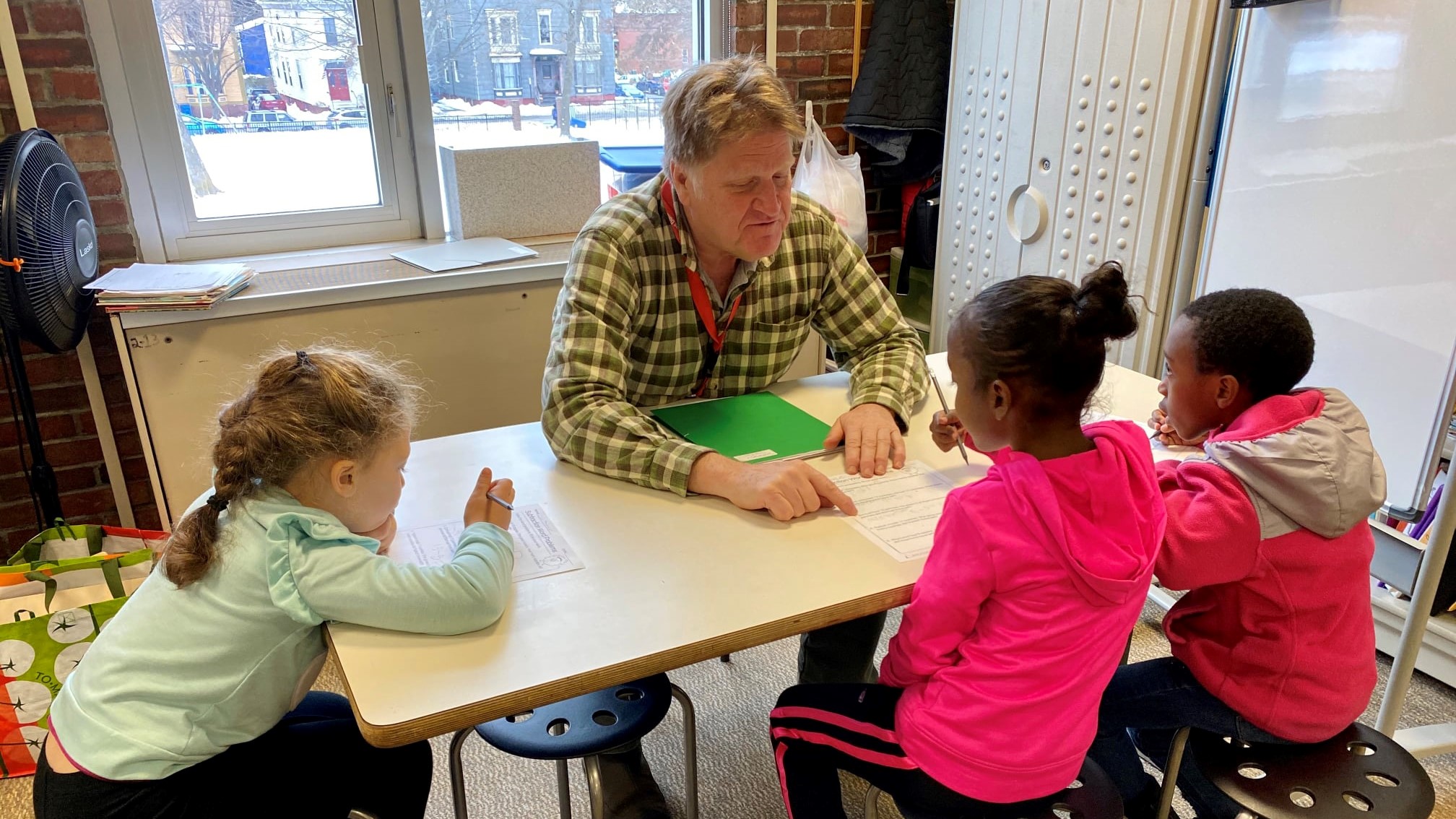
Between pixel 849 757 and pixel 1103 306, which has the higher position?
pixel 1103 306

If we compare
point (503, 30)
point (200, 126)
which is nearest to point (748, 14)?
point (503, 30)

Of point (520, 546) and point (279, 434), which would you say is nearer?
point (279, 434)

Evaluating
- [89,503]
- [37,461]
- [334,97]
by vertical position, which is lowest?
[89,503]

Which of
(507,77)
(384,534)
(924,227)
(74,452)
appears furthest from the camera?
(924,227)

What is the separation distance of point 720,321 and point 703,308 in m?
0.05

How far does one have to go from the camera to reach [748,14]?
2.91 metres

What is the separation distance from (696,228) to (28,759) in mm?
1614

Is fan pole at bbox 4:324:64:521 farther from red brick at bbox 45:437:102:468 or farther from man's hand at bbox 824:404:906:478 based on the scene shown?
man's hand at bbox 824:404:906:478

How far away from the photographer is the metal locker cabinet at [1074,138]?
2.11 meters

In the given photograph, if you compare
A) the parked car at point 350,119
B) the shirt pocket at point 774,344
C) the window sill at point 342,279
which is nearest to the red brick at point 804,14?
the window sill at point 342,279

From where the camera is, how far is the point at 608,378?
1403 mm

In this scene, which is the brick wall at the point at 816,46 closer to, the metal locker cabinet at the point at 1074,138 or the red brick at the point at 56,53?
the metal locker cabinet at the point at 1074,138

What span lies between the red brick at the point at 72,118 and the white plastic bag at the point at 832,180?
1.83m

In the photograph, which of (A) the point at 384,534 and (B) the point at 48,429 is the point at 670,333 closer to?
(A) the point at 384,534
